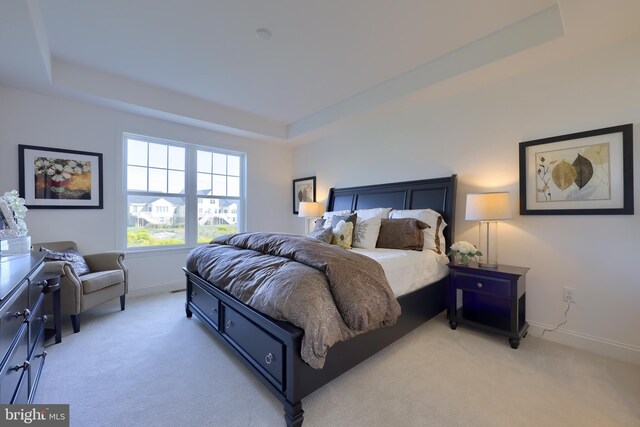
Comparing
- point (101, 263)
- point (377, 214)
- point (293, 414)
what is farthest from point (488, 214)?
point (101, 263)

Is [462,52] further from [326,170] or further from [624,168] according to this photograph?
[326,170]

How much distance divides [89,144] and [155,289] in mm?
2079

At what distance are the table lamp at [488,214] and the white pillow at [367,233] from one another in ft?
3.01

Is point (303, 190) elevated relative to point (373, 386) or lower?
elevated

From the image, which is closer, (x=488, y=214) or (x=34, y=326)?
(x=34, y=326)

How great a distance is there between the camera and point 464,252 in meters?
2.55

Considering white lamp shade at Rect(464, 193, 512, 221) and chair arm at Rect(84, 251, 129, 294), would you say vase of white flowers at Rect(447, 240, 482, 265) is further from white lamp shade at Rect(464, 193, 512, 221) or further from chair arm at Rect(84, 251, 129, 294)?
chair arm at Rect(84, 251, 129, 294)

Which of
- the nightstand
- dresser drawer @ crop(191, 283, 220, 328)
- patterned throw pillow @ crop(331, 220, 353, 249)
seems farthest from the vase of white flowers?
dresser drawer @ crop(191, 283, 220, 328)

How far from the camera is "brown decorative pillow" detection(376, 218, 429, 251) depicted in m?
2.78

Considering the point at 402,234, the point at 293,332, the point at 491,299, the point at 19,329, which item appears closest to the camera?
the point at 19,329

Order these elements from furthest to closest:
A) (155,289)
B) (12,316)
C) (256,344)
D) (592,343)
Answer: (155,289)
(592,343)
(256,344)
(12,316)

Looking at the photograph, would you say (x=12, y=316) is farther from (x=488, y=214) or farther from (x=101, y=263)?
(x=488, y=214)

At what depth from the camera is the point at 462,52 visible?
8.48 feet

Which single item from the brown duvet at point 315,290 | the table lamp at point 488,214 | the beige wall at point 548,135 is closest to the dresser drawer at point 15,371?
the brown duvet at point 315,290
